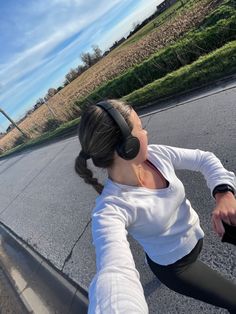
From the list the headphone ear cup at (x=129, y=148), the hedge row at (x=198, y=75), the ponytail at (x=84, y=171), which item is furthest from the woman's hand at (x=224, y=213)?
the hedge row at (x=198, y=75)

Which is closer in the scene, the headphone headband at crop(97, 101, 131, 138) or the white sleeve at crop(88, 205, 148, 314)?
the white sleeve at crop(88, 205, 148, 314)

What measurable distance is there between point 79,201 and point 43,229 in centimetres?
90

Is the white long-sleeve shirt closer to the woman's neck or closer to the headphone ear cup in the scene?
the woman's neck

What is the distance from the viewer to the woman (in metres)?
1.60

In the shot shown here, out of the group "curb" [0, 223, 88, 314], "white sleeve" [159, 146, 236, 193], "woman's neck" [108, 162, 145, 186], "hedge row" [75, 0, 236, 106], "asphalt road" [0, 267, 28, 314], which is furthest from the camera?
"hedge row" [75, 0, 236, 106]

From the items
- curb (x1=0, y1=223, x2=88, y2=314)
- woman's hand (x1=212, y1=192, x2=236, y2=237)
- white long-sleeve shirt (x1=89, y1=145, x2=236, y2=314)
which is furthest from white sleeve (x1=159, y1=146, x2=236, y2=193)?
curb (x1=0, y1=223, x2=88, y2=314)

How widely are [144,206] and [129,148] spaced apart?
12.4 inches

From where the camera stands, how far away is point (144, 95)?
1041 centimetres

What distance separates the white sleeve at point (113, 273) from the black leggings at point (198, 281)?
602 millimetres

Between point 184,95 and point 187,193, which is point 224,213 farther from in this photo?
point 184,95

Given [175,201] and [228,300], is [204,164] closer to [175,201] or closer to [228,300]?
[175,201]

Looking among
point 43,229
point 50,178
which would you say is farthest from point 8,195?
point 43,229

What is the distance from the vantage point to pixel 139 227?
5.87ft

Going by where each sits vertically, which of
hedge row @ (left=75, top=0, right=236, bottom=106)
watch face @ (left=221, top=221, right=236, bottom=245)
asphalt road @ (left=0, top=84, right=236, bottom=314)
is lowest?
hedge row @ (left=75, top=0, right=236, bottom=106)
